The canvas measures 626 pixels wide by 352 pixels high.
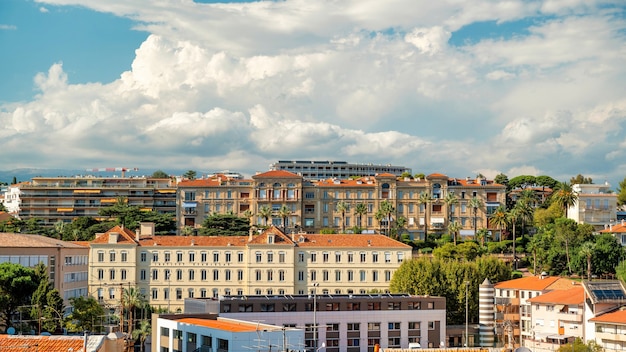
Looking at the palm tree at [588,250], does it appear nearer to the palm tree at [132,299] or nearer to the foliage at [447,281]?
the foliage at [447,281]

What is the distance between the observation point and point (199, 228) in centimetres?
17525

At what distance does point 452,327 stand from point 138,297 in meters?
38.3

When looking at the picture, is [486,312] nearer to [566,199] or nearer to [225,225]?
[225,225]

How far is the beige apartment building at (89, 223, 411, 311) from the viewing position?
12762 centimetres

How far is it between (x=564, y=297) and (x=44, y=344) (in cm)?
7227

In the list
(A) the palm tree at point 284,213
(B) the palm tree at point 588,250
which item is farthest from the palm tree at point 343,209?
(B) the palm tree at point 588,250

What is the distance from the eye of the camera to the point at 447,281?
12125 centimetres

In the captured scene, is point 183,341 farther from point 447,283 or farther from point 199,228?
point 199,228

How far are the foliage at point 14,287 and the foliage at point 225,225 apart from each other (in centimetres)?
6634

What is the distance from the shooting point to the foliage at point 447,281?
119625 mm

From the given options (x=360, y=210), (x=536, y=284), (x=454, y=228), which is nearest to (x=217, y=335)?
(x=536, y=284)

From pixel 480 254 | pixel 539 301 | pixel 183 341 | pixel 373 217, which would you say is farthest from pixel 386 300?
pixel 373 217

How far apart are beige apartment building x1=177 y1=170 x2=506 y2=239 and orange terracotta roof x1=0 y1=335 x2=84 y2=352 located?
5209 inches

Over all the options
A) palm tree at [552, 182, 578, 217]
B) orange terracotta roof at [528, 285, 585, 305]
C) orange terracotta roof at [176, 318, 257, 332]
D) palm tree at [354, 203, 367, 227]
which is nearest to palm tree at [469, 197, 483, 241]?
palm tree at [552, 182, 578, 217]
